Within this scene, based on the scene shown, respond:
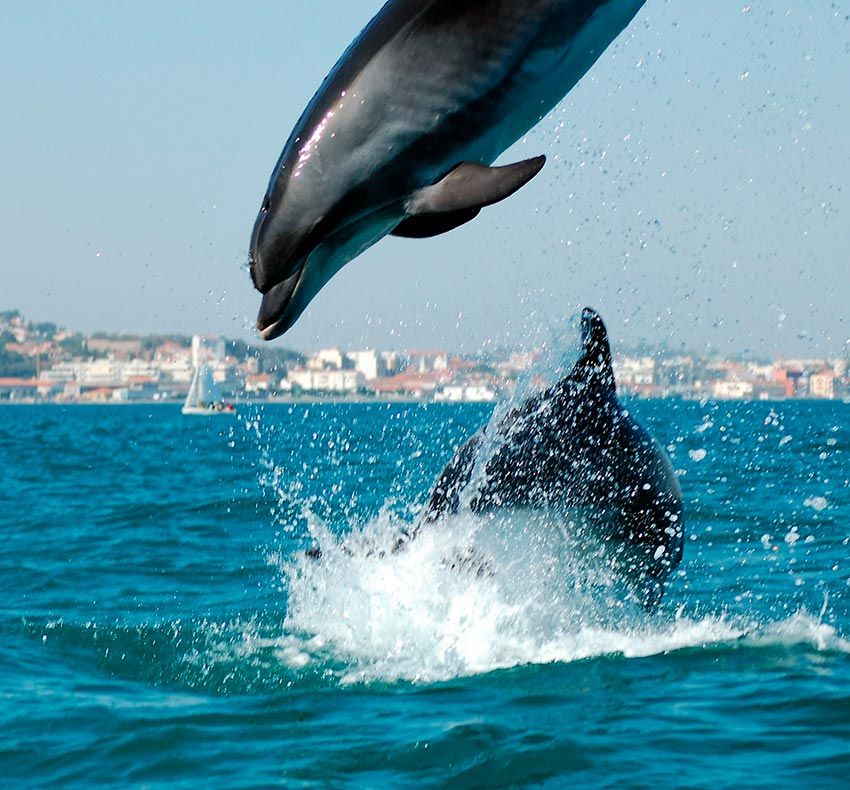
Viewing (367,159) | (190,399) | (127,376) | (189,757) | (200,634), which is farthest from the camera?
(127,376)

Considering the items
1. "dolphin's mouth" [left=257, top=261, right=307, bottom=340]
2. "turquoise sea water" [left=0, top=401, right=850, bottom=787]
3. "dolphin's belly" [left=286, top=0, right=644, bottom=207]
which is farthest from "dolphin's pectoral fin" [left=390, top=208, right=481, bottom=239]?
"turquoise sea water" [left=0, top=401, right=850, bottom=787]

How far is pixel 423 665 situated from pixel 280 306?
17.8 ft

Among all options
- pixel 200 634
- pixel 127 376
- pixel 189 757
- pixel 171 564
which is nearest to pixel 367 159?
pixel 189 757

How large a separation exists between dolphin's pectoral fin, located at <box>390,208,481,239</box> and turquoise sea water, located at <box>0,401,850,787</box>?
10.7 feet

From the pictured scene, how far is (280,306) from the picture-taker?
16.6 feet

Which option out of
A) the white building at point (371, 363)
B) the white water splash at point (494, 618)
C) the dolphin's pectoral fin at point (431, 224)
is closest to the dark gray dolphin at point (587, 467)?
the white water splash at point (494, 618)

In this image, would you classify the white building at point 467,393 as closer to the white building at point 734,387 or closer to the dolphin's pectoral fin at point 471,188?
the white building at point 734,387

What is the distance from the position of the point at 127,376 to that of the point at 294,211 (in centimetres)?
18279

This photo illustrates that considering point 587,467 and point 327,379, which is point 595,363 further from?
point 327,379

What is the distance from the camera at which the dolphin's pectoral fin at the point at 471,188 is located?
15.7 ft

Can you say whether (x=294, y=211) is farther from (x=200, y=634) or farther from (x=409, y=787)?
(x=200, y=634)

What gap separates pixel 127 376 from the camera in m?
184

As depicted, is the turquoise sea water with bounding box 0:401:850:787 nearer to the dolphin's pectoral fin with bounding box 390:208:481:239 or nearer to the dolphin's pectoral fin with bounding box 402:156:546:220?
the dolphin's pectoral fin with bounding box 390:208:481:239

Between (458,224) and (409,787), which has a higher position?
(458,224)
